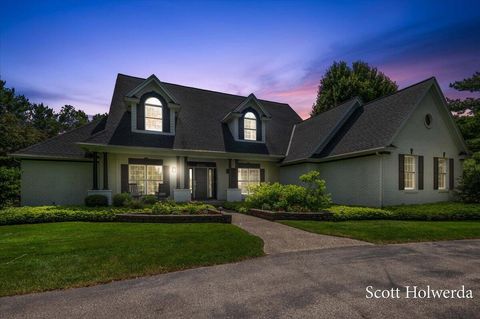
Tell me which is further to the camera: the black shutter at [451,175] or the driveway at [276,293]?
the black shutter at [451,175]

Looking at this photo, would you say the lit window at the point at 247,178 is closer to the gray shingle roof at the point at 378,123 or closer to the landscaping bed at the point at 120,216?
the gray shingle roof at the point at 378,123

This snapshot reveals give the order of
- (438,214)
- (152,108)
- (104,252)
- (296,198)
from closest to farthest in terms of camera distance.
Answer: (104,252)
(438,214)
(296,198)
(152,108)

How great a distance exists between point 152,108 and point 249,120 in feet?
23.3

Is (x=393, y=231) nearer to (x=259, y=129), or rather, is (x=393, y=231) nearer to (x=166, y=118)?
(x=259, y=129)

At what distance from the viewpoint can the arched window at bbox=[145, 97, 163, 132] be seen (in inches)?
662

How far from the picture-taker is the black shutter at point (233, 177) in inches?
717

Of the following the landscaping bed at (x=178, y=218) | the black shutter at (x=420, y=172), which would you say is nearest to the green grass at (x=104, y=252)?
the landscaping bed at (x=178, y=218)

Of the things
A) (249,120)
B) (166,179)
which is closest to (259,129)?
(249,120)

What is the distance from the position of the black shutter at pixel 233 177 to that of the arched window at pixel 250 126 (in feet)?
9.71

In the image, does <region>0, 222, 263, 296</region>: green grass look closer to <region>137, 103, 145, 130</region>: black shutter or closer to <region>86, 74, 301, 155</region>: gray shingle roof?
<region>86, 74, 301, 155</region>: gray shingle roof

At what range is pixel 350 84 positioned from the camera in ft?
105

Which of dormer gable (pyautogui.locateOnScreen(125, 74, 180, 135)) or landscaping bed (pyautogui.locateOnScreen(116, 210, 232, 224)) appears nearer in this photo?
landscaping bed (pyautogui.locateOnScreen(116, 210, 232, 224))

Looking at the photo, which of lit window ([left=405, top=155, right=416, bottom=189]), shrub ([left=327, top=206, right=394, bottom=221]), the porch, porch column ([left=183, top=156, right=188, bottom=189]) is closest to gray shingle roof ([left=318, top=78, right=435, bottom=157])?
lit window ([left=405, top=155, right=416, bottom=189])

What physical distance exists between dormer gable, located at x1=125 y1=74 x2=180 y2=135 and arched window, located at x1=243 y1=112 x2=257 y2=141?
17.3 ft
